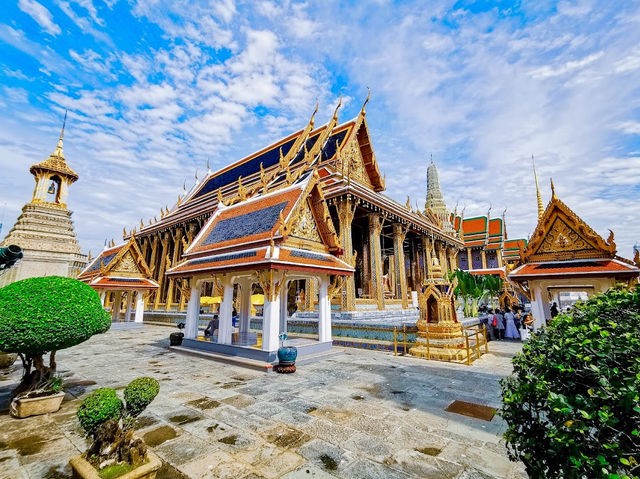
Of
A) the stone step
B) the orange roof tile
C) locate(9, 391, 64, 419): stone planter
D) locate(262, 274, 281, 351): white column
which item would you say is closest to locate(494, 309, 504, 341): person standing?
the orange roof tile

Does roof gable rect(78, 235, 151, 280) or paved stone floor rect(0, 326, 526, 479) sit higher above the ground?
roof gable rect(78, 235, 151, 280)

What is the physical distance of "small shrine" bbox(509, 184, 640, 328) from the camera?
8.83 m

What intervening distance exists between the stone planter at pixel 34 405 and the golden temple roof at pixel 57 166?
34373mm

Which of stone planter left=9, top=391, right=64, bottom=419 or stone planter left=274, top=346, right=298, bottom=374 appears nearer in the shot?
stone planter left=9, top=391, right=64, bottom=419

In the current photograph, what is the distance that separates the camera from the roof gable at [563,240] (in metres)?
9.21

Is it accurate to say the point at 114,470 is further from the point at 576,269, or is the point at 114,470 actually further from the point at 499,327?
the point at 499,327

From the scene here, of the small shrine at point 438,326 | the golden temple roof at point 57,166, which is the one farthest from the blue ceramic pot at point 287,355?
the golden temple roof at point 57,166

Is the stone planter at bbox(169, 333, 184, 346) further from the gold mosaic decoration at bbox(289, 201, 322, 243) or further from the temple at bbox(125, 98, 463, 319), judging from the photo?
the gold mosaic decoration at bbox(289, 201, 322, 243)

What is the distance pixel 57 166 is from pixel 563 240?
40.3 m

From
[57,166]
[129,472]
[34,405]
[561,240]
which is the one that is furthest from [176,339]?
[57,166]

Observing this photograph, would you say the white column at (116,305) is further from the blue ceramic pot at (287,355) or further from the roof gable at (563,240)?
the roof gable at (563,240)

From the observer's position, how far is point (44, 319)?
398 cm

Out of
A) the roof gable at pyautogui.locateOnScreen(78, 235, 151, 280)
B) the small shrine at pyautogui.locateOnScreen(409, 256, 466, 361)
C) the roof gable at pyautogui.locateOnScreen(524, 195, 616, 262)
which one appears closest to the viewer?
the small shrine at pyautogui.locateOnScreen(409, 256, 466, 361)

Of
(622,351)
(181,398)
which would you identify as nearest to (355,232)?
(181,398)
